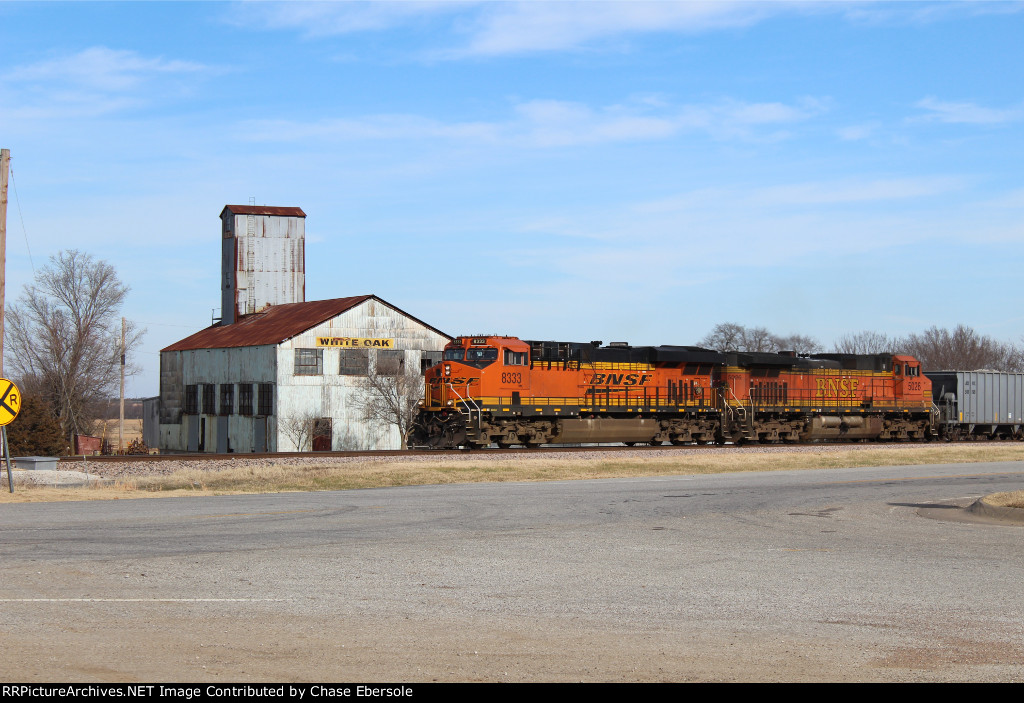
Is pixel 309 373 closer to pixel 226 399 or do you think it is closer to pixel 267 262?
pixel 226 399

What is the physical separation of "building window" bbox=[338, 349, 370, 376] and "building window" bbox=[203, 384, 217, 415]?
Answer: 9016 mm

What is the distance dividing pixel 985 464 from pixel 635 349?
1361 centimetres

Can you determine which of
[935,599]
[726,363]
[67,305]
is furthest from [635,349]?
[67,305]

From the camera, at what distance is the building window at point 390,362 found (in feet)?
183

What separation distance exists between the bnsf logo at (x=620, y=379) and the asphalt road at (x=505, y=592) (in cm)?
2070

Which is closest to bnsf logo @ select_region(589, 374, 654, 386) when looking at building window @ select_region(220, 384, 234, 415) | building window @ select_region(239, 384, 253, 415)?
building window @ select_region(239, 384, 253, 415)

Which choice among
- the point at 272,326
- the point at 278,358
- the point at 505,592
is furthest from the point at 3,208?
the point at 272,326

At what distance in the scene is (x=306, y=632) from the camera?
8.13 m

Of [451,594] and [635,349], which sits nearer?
[451,594]

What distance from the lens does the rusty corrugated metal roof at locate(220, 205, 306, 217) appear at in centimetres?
6312

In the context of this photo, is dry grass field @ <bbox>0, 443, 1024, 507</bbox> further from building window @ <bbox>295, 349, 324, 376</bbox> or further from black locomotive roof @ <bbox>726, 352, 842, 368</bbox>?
building window @ <bbox>295, 349, 324, 376</bbox>

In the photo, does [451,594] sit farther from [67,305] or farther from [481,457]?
[67,305]

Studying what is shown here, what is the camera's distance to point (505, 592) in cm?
1000

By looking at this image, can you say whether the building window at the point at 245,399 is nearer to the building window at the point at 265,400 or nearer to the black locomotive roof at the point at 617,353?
the building window at the point at 265,400
